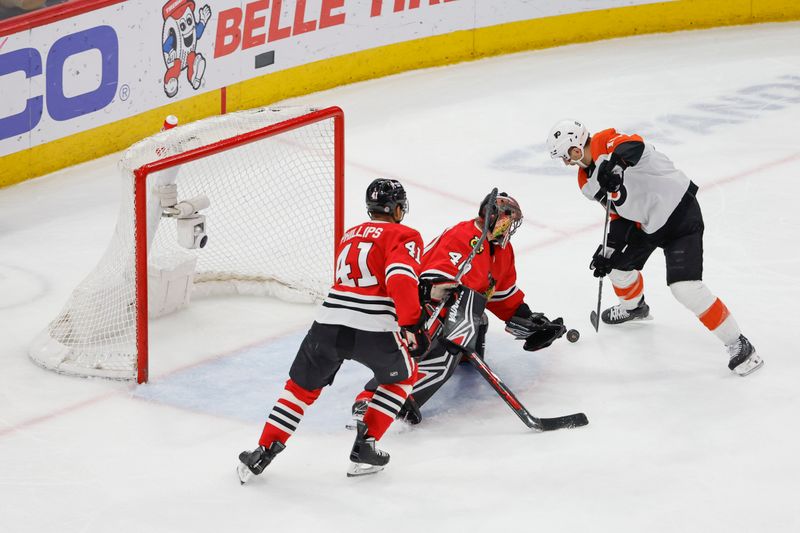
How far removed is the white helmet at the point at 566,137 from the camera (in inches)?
186

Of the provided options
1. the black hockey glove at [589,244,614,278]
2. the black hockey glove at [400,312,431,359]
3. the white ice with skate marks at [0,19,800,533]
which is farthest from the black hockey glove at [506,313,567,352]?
the black hockey glove at [400,312,431,359]

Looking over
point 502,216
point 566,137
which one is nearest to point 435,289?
point 502,216

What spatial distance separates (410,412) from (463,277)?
522 mm

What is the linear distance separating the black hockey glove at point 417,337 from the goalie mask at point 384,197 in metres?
0.36

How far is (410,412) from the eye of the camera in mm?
4527

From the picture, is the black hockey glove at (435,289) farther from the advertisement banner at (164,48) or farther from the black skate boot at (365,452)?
the advertisement banner at (164,48)

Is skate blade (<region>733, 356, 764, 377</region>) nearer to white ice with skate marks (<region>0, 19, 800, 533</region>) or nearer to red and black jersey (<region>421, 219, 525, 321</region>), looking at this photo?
white ice with skate marks (<region>0, 19, 800, 533</region>)

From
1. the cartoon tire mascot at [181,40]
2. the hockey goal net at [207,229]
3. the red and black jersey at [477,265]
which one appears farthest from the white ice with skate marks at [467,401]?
the cartoon tire mascot at [181,40]

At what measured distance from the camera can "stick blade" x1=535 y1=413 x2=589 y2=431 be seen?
4.46 m

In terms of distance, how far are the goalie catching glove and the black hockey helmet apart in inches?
37.7

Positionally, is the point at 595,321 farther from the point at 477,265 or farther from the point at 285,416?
the point at 285,416

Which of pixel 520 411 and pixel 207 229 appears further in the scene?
pixel 207 229

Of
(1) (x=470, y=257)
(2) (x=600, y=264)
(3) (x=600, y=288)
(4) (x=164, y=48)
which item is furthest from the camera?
(4) (x=164, y=48)

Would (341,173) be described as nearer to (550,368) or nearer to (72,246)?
(550,368)
